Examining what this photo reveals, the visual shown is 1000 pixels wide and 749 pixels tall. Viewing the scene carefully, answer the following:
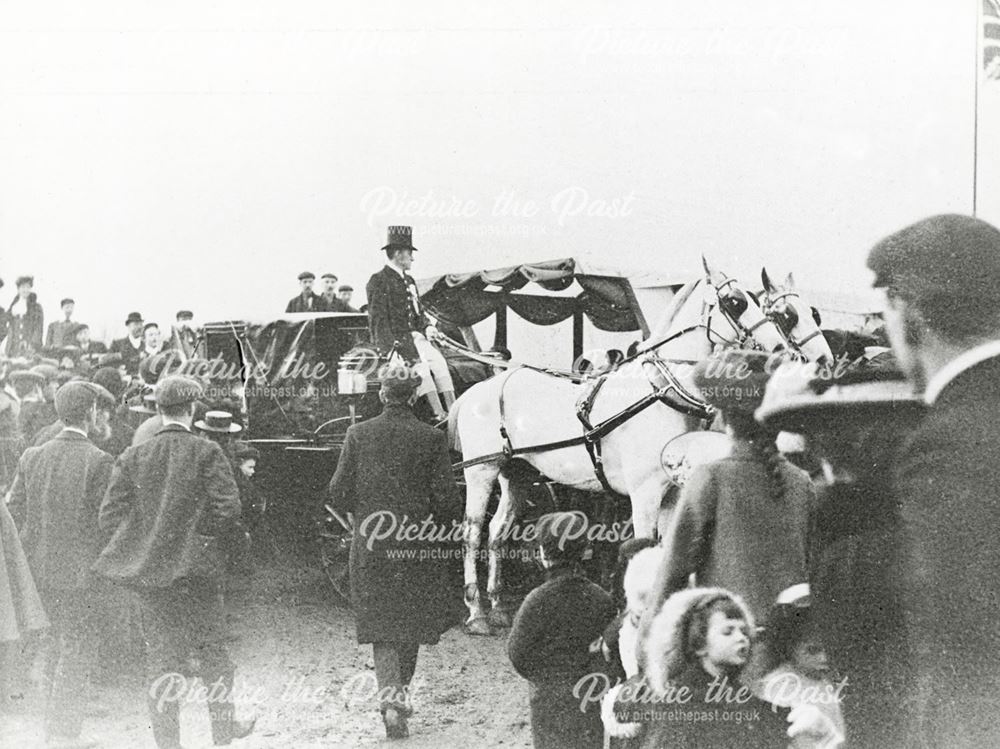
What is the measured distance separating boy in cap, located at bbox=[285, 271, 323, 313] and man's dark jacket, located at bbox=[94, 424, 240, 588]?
88cm

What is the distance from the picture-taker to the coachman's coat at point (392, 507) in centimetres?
405

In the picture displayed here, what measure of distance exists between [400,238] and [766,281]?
1758mm

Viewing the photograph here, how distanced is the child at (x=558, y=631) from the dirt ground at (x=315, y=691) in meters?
0.79

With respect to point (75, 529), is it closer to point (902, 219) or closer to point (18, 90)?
point (18, 90)

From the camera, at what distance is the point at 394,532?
4.09m

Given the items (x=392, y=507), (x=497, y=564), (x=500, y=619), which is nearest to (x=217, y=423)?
(x=392, y=507)

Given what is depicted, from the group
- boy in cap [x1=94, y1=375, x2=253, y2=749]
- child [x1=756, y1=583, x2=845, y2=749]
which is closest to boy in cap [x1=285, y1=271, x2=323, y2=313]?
boy in cap [x1=94, y1=375, x2=253, y2=749]

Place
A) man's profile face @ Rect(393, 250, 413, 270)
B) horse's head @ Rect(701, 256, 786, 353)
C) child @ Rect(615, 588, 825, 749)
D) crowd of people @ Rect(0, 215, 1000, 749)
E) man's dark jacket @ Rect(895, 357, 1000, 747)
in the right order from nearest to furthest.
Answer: child @ Rect(615, 588, 825, 749) → crowd of people @ Rect(0, 215, 1000, 749) → man's dark jacket @ Rect(895, 357, 1000, 747) → horse's head @ Rect(701, 256, 786, 353) → man's profile face @ Rect(393, 250, 413, 270)

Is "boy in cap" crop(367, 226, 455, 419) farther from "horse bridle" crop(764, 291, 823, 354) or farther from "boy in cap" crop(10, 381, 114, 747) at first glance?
"horse bridle" crop(764, 291, 823, 354)

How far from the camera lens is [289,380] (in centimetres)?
470

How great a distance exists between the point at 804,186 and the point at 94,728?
14.0 ft

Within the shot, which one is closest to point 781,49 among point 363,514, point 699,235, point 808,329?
point 699,235

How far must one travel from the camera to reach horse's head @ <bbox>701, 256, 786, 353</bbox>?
13.2 feet

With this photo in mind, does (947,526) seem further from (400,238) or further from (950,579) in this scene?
(400,238)
